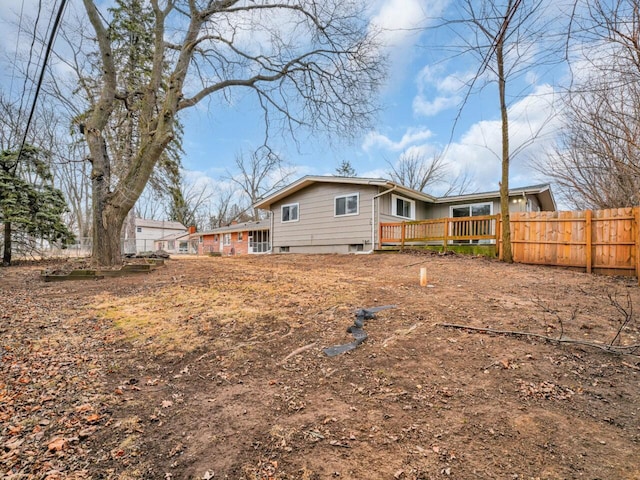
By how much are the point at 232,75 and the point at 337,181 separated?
5633 mm

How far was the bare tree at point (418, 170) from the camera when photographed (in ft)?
89.3

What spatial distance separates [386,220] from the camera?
41.2 feet

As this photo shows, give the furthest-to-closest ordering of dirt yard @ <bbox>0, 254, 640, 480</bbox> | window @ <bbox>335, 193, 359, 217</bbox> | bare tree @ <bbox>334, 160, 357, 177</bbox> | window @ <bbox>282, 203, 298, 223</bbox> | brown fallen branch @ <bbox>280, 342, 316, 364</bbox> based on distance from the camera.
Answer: bare tree @ <bbox>334, 160, 357, 177</bbox>
window @ <bbox>282, 203, 298, 223</bbox>
window @ <bbox>335, 193, 359, 217</bbox>
brown fallen branch @ <bbox>280, 342, 316, 364</bbox>
dirt yard @ <bbox>0, 254, 640, 480</bbox>

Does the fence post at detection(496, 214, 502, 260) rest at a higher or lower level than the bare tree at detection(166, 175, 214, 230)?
lower

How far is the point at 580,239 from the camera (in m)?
7.49

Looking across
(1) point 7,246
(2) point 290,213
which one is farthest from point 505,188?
(1) point 7,246

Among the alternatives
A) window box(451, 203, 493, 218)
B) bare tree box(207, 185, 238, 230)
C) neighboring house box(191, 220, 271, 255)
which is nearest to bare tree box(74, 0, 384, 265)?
window box(451, 203, 493, 218)

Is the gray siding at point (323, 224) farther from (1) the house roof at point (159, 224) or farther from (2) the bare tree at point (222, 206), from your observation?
(1) the house roof at point (159, 224)

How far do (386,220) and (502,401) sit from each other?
1069cm

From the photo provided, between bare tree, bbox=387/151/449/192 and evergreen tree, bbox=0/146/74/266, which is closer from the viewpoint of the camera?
evergreen tree, bbox=0/146/74/266

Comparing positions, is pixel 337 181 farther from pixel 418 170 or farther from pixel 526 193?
pixel 418 170

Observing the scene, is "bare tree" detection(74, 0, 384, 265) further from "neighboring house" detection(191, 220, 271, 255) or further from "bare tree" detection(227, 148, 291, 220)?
"bare tree" detection(227, 148, 291, 220)

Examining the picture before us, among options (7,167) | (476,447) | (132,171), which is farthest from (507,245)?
(7,167)

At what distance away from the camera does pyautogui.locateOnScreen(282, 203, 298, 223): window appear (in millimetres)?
15273
